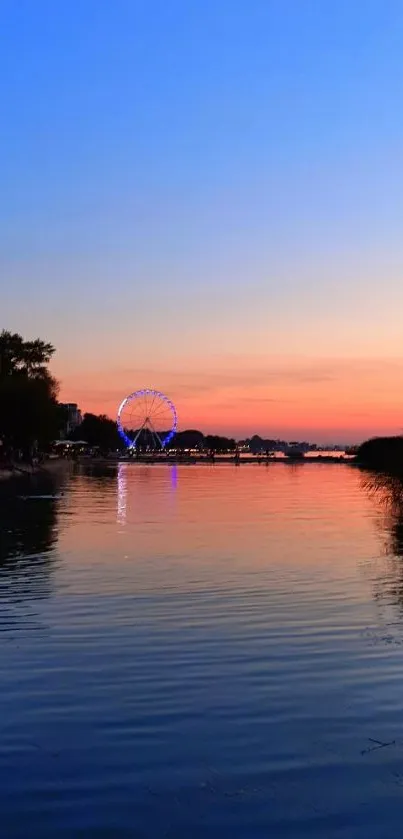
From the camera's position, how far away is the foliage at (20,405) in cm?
11094

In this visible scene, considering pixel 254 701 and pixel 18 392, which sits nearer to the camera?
pixel 254 701

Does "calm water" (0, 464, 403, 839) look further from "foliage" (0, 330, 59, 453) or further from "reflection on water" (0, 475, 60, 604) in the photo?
"foliage" (0, 330, 59, 453)

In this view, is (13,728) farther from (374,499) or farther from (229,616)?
(374,499)

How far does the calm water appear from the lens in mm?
9430

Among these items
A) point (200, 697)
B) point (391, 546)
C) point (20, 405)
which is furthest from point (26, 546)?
point (20, 405)

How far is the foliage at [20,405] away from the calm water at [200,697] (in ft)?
266

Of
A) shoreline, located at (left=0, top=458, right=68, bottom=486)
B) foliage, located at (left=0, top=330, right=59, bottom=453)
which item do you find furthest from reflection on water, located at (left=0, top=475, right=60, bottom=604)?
foliage, located at (left=0, top=330, right=59, bottom=453)

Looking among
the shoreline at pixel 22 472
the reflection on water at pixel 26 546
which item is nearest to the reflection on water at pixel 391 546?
the reflection on water at pixel 26 546

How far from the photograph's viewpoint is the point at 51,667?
15.5 metres

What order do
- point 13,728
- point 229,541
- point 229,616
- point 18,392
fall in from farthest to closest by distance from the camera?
point 18,392 < point 229,541 < point 229,616 < point 13,728

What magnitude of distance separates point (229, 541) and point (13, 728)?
26211 mm

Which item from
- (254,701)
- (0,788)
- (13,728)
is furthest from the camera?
(254,701)

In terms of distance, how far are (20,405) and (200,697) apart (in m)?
99.8

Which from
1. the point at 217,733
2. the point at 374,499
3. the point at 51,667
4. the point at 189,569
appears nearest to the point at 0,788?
the point at 217,733
